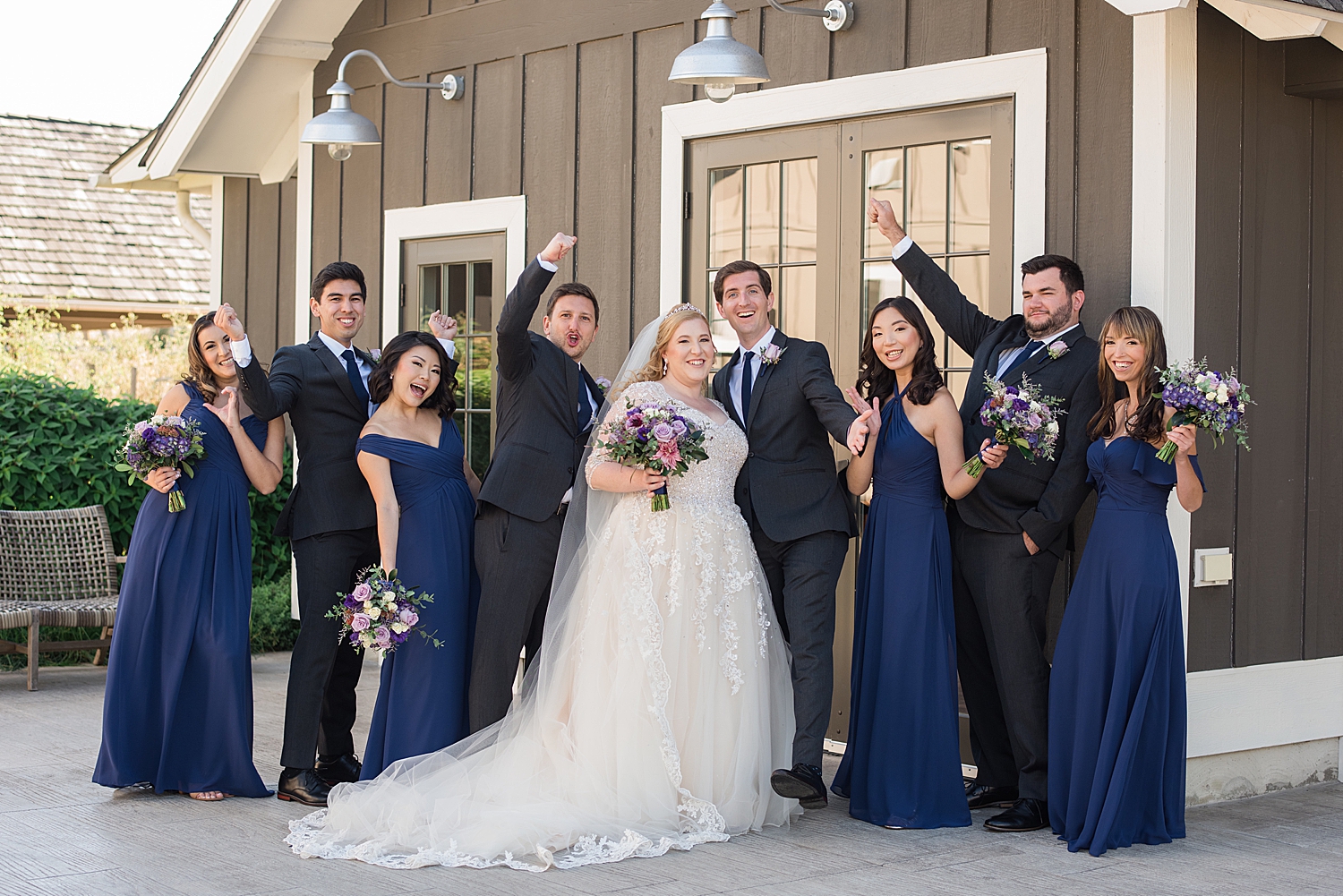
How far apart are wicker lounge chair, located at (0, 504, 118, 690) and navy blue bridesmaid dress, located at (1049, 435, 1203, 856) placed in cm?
548

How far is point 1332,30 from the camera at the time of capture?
214 inches

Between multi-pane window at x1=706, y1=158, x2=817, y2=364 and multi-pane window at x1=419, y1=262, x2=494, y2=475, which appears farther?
multi-pane window at x1=419, y1=262, x2=494, y2=475

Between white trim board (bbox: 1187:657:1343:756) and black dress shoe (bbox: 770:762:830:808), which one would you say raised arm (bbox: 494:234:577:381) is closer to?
black dress shoe (bbox: 770:762:830:808)

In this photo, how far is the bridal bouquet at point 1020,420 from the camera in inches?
193

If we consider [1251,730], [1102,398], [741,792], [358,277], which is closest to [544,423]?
[358,277]

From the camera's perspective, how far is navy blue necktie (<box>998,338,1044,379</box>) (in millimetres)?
5484

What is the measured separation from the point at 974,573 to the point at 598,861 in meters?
1.77

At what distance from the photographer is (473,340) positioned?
829cm

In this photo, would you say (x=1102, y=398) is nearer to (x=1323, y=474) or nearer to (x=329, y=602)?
(x=1323, y=474)

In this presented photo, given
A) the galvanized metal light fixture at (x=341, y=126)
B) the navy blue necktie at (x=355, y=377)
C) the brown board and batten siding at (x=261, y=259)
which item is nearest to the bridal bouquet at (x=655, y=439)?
the navy blue necktie at (x=355, y=377)

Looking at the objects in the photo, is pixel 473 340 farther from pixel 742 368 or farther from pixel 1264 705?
pixel 1264 705

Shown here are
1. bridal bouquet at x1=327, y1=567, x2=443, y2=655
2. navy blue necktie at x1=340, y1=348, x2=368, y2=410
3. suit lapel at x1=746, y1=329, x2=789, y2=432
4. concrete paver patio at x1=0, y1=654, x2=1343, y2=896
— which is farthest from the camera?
navy blue necktie at x1=340, y1=348, x2=368, y2=410

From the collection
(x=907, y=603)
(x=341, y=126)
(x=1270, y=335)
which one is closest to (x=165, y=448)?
(x=341, y=126)

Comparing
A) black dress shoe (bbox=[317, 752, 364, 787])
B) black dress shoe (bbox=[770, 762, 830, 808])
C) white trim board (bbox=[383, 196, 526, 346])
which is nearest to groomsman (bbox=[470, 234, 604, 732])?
black dress shoe (bbox=[317, 752, 364, 787])
